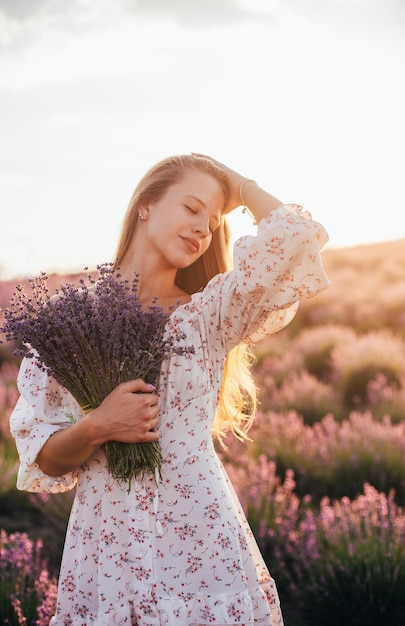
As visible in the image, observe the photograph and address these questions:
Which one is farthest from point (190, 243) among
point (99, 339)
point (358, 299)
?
point (358, 299)

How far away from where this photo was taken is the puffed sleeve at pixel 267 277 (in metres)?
2.48

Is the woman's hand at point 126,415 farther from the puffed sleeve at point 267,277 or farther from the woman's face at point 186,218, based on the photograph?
the woman's face at point 186,218

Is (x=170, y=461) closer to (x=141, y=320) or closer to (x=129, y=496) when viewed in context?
(x=129, y=496)

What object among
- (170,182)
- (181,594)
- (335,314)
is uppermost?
(335,314)

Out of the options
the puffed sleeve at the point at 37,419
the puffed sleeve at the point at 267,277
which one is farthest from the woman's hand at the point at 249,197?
the puffed sleeve at the point at 37,419

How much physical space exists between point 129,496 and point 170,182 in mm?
1191

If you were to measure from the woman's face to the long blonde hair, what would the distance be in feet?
0.17

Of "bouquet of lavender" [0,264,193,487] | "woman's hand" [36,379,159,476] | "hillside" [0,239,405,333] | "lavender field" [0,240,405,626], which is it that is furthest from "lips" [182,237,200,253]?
"hillside" [0,239,405,333]

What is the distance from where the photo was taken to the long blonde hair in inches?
114

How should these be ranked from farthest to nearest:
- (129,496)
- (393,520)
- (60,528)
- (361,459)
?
(361,459) → (60,528) → (393,520) → (129,496)

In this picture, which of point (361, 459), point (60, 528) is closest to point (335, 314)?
point (361, 459)

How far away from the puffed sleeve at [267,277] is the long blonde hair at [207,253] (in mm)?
264

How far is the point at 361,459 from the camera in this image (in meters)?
6.14

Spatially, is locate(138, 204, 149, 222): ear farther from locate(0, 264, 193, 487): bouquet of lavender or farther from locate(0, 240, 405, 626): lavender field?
locate(0, 240, 405, 626): lavender field
